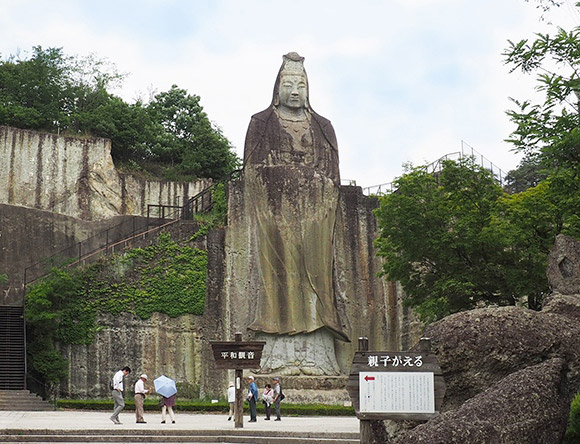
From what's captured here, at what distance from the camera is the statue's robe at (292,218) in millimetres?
26344

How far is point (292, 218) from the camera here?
27.0 m

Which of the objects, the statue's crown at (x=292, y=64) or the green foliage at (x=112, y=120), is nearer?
the statue's crown at (x=292, y=64)

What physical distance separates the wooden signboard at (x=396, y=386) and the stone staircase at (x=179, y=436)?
12.5 feet

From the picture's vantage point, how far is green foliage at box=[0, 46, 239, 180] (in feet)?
121

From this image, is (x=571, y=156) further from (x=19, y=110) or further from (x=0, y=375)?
(x=19, y=110)

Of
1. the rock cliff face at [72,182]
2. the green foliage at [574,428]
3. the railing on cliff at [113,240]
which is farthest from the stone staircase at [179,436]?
the rock cliff face at [72,182]

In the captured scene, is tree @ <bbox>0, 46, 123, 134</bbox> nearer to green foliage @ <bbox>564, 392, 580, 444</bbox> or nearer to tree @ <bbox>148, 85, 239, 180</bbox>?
tree @ <bbox>148, 85, 239, 180</bbox>

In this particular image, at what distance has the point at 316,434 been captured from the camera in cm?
1466

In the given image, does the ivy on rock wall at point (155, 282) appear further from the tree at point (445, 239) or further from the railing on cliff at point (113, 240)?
the tree at point (445, 239)

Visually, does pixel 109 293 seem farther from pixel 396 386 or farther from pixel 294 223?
pixel 396 386

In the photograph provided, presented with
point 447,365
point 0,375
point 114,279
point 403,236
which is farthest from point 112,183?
point 447,365

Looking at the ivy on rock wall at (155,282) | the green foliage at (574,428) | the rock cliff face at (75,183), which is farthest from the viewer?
the rock cliff face at (75,183)

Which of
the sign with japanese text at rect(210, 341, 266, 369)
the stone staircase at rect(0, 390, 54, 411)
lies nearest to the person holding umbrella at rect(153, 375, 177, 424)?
the sign with japanese text at rect(210, 341, 266, 369)

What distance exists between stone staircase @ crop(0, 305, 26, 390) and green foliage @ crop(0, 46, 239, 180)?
11.4 meters
